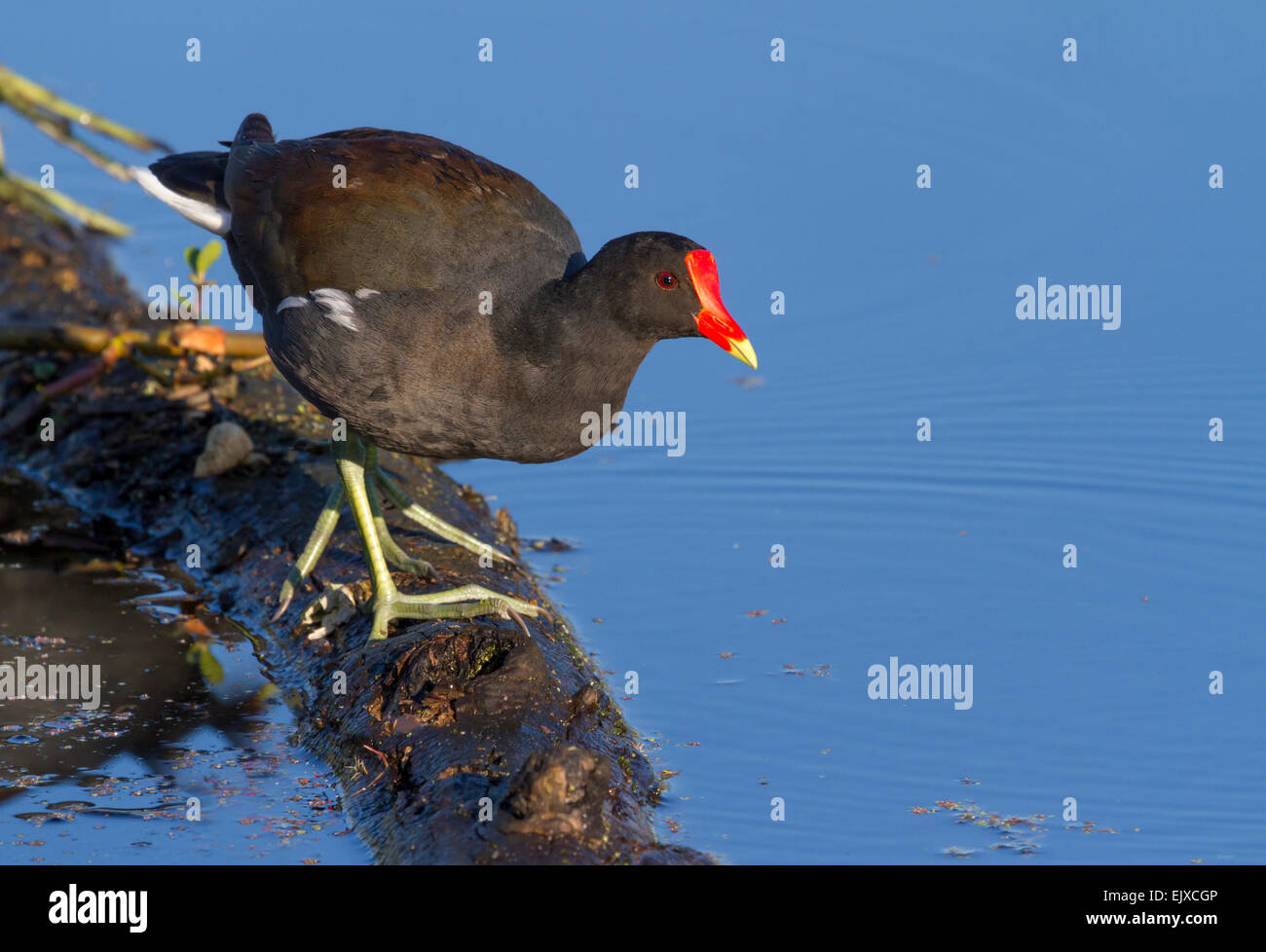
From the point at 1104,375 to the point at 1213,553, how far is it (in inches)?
65.7

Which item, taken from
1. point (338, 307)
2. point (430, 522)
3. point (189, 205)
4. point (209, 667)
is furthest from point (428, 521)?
point (189, 205)

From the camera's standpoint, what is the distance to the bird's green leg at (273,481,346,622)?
5781 millimetres

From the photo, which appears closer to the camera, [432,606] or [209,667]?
[432,606]

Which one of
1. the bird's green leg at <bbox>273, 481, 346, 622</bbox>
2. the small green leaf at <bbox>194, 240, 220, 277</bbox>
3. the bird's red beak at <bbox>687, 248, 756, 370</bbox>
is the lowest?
the bird's green leg at <bbox>273, 481, 346, 622</bbox>

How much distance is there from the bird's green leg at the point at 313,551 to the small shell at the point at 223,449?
3.19 ft

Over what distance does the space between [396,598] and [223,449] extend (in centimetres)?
171

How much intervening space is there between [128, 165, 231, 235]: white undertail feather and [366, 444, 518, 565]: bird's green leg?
1.04 meters

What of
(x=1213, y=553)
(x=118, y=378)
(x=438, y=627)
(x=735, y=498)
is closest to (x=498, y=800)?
(x=438, y=627)

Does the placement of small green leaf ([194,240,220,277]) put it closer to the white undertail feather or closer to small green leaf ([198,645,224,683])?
the white undertail feather

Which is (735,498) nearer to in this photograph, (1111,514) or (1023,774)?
(1111,514)

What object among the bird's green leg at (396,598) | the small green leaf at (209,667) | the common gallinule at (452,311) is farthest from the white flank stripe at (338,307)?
the small green leaf at (209,667)

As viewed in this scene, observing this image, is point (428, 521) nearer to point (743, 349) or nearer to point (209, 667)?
point (209, 667)

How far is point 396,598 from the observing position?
5.30 m

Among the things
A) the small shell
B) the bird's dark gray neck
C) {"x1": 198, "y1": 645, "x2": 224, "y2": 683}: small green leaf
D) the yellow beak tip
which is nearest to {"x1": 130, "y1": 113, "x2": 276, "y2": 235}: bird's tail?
the small shell
